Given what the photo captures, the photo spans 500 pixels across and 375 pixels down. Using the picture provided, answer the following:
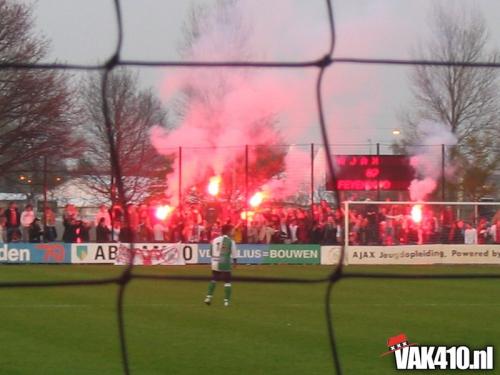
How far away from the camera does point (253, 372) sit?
8.24 m

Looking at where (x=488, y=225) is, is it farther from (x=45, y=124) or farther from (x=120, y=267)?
(x=45, y=124)

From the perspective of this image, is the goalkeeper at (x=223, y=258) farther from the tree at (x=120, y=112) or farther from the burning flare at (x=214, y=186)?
the burning flare at (x=214, y=186)

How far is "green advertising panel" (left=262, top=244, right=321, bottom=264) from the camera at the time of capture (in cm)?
2442

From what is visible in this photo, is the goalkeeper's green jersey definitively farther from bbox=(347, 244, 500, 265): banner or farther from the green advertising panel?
bbox=(347, 244, 500, 265): banner

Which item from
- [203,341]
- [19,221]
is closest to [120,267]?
[19,221]

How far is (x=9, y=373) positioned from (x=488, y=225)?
64.1ft

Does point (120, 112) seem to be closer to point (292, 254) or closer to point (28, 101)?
point (28, 101)

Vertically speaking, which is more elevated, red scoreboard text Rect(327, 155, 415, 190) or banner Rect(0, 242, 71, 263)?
red scoreboard text Rect(327, 155, 415, 190)

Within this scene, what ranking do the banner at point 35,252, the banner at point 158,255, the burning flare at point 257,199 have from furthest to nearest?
the burning flare at point 257,199, the banner at point 158,255, the banner at point 35,252

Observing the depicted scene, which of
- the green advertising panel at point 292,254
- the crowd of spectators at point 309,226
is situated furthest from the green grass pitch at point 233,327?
the green advertising panel at point 292,254

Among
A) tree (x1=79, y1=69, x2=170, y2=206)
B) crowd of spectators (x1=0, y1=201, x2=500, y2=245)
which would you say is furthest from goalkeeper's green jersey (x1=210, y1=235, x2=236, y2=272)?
crowd of spectators (x1=0, y1=201, x2=500, y2=245)

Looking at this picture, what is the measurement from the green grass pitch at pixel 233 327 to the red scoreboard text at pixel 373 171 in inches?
221

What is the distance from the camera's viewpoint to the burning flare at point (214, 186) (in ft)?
88.5

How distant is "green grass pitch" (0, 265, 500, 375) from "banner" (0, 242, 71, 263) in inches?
147
